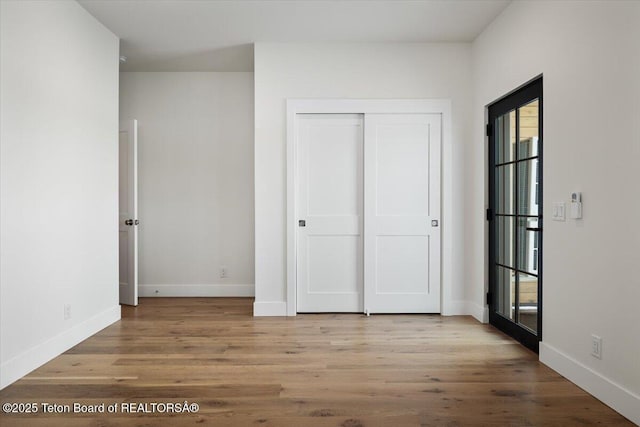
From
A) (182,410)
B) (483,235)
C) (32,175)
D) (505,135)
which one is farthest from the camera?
(483,235)

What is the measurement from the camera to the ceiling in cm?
364

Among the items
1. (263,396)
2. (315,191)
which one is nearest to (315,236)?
(315,191)

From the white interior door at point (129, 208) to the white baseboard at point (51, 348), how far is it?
73cm

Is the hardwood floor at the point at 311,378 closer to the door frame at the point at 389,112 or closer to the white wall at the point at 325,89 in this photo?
the door frame at the point at 389,112

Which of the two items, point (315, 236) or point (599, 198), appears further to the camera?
point (315, 236)

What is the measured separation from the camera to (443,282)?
4.48 metres

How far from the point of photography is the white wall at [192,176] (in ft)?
17.9

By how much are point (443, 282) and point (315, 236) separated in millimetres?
1368

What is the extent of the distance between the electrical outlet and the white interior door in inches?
168

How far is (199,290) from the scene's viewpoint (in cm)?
546

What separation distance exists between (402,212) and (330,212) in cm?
73

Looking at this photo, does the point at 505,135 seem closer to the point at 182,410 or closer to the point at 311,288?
the point at 311,288

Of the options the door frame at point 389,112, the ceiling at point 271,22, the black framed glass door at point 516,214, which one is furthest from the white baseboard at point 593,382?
the ceiling at point 271,22

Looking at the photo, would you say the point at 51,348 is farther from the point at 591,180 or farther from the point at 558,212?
the point at 591,180
